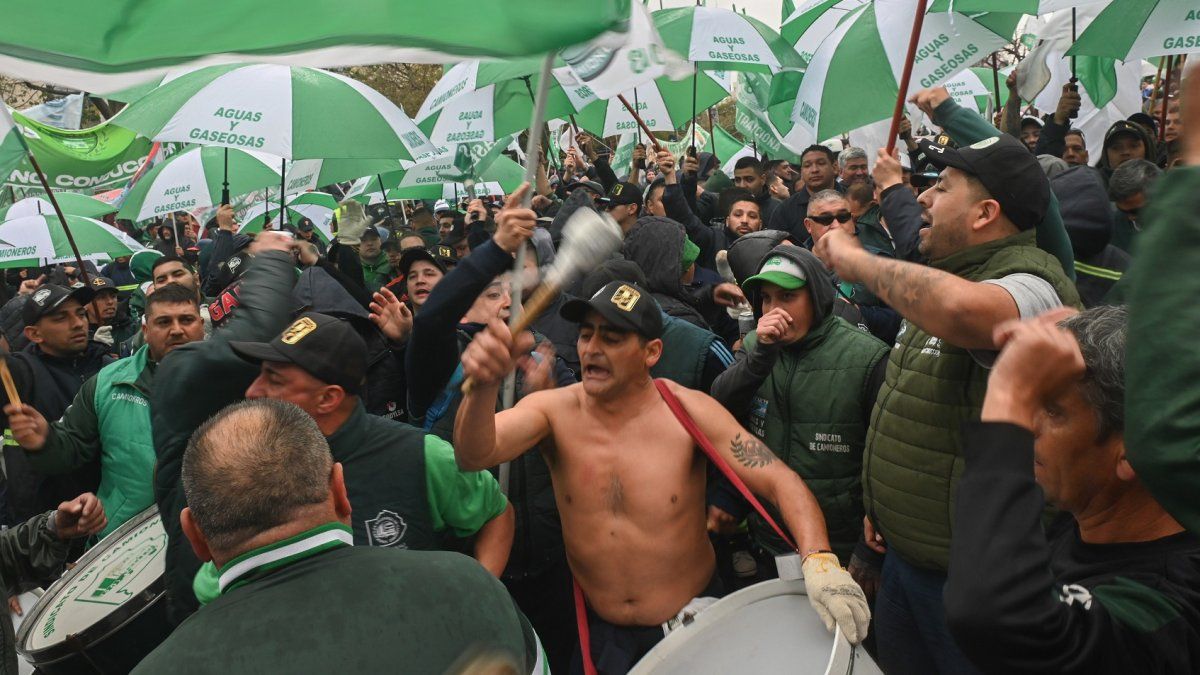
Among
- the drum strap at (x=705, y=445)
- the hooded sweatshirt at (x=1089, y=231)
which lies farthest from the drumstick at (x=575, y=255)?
the hooded sweatshirt at (x=1089, y=231)

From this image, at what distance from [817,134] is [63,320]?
482cm

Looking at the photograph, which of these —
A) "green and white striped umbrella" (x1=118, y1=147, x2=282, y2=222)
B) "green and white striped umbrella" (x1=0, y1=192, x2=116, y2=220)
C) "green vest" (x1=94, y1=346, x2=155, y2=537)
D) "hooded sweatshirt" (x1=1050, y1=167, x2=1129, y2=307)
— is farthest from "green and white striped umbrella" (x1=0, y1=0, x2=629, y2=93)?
"green and white striped umbrella" (x1=0, y1=192, x2=116, y2=220)

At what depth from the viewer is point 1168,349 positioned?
1278 mm

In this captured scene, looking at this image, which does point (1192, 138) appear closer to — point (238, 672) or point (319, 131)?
point (238, 672)

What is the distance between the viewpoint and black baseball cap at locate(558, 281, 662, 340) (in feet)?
11.4

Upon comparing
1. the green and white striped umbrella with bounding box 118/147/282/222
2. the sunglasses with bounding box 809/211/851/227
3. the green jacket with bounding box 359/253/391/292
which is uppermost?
the sunglasses with bounding box 809/211/851/227

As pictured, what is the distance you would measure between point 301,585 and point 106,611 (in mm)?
2019

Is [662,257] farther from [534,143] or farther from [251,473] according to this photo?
[251,473]

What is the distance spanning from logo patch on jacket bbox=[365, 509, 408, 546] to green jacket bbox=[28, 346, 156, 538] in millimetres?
1820

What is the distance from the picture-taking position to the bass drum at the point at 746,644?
2.58 metres

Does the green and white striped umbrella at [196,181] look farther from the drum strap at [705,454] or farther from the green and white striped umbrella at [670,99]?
the drum strap at [705,454]

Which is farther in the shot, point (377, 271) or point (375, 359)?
point (377, 271)

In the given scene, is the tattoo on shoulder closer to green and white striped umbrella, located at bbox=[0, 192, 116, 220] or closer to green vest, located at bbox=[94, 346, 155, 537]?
green vest, located at bbox=[94, 346, 155, 537]

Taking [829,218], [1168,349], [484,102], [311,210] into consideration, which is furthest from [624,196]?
[311,210]
